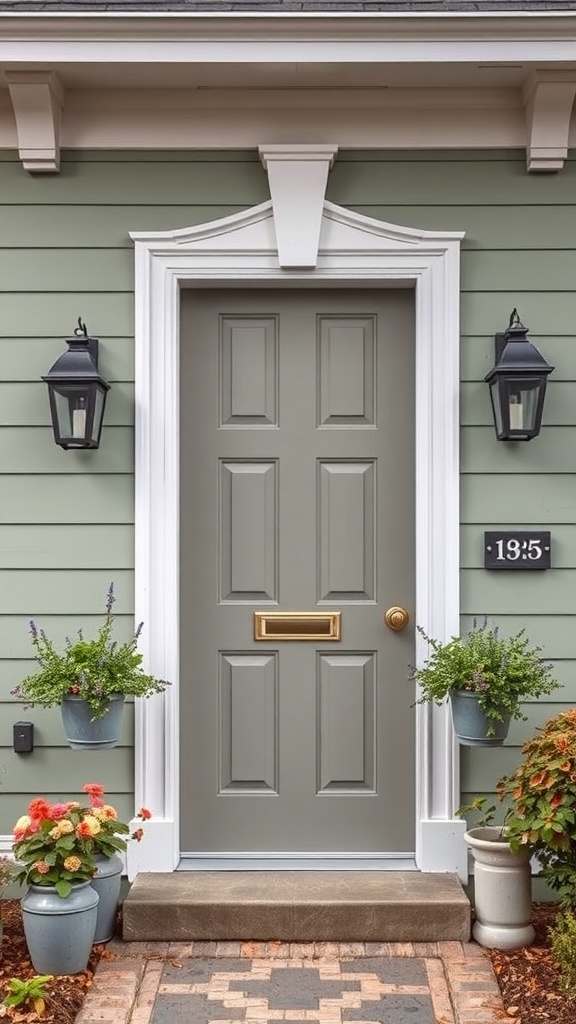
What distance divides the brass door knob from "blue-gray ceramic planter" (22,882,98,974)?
1.37m

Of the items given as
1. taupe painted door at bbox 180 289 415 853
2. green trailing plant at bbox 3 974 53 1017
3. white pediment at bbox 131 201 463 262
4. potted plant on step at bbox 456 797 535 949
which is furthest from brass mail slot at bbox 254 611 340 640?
green trailing plant at bbox 3 974 53 1017

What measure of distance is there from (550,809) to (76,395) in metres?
2.03

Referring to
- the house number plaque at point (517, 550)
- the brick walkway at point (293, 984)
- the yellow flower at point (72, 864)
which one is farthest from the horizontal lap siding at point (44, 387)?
the house number plaque at point (517, 550)

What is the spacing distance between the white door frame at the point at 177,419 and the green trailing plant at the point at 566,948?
61 centimetres

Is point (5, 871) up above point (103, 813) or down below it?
below

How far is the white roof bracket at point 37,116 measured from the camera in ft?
10.8

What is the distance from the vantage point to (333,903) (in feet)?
10.2

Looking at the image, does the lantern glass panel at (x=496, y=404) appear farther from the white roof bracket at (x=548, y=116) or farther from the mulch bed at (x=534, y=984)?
the mulch bed at (x=534, y=984)

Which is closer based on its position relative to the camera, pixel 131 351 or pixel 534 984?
pixel 534 984

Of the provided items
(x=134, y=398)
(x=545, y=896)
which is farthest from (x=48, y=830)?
(x=545, y=896)

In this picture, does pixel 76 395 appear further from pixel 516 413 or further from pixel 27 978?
pixel 27 978

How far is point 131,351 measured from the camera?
3.47 metres

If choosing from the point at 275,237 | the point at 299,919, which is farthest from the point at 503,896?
the point at 275,237

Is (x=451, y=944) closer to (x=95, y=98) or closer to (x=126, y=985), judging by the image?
(x=126, y=985)
